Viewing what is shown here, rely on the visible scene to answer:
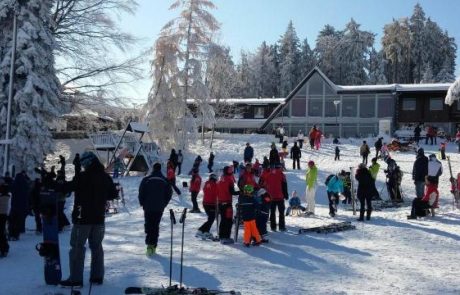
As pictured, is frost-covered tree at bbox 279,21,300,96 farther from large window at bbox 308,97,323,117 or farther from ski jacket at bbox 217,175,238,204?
ski jacket at bbox 217,175,238,204

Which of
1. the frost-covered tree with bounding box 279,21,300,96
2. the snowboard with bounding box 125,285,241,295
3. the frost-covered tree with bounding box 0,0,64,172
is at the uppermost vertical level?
the frost-covered tree with bounding box 279,21,300,96

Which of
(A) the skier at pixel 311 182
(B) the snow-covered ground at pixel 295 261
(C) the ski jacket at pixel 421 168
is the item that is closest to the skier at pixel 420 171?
(C) the ski jacket at pixel 421 168

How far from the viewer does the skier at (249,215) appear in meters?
11.1

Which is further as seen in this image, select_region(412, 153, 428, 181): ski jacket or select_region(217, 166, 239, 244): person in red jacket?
select_region(412, 153, 428, 181): ski jacket

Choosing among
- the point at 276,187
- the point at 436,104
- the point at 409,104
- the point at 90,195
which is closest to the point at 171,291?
the point at 90,195

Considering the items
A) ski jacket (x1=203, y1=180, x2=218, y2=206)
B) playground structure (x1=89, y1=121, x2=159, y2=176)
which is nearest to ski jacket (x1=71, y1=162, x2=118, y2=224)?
ski jacket (x1=203, y1=180, x2=218, y2=206)

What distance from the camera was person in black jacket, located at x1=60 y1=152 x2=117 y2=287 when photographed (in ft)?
24.3

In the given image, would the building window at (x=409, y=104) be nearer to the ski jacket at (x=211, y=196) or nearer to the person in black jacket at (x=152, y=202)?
the ski jacket at (x=211, y=196)

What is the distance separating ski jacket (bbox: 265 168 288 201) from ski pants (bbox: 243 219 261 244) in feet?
5.62

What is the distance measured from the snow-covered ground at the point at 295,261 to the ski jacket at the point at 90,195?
3.24 feet

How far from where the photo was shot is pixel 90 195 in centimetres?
746

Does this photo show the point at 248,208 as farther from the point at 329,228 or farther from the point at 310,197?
the point at 310,197

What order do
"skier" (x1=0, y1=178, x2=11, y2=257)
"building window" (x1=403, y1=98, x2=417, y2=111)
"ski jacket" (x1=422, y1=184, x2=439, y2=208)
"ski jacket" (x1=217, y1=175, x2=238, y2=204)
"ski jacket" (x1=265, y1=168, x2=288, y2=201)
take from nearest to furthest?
"skier" (x1=0, y1=178, x2=11, y2=257), "ski jacket" (x1=217, y1=175, x2=238, y2=204), "ski jacket" (x1=265, y1=168, x2=288, y2=201), "ski jacket" (x1=422, y1=184, x2=439, y2=208), "building window" (x1=403, y1=98, x2=417, y2=111)

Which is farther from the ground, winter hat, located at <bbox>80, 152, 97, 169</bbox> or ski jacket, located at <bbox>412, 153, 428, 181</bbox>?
winter hat, located at <bbox>80, 152, 97, 169</bbox>
